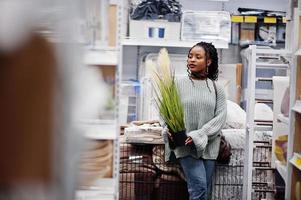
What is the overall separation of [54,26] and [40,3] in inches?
1.5

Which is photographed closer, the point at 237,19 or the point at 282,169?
the point at 282,169

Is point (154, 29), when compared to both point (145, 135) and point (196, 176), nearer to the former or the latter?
point (145, 135)

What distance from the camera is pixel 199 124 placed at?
3.06 m

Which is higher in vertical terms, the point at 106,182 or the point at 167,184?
the point at 106,182

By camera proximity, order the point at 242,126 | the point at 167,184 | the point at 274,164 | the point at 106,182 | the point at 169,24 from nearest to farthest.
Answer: the point at 106,182
the point at 274,164
the point at 167,184
the point at 242,126
the point at 169,24

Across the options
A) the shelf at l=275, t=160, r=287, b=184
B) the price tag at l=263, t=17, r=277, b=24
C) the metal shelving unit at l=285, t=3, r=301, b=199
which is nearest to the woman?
the shelf at l=275, t=160, r=287, b=184

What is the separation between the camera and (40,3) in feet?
1.87

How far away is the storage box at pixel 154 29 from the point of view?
5.51 meters

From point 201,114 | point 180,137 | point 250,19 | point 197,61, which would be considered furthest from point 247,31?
point 180,137

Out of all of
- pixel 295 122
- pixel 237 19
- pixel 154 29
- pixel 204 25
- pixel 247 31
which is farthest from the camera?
pixel 247 31

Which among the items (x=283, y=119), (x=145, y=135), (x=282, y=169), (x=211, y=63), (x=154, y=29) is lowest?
(x=282, y=169)

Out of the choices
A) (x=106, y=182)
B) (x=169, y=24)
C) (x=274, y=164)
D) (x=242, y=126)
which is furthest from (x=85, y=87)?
(x=169, y=24)

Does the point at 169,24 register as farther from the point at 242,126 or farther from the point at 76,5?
the point at 76,5

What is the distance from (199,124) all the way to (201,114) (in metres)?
0.07
